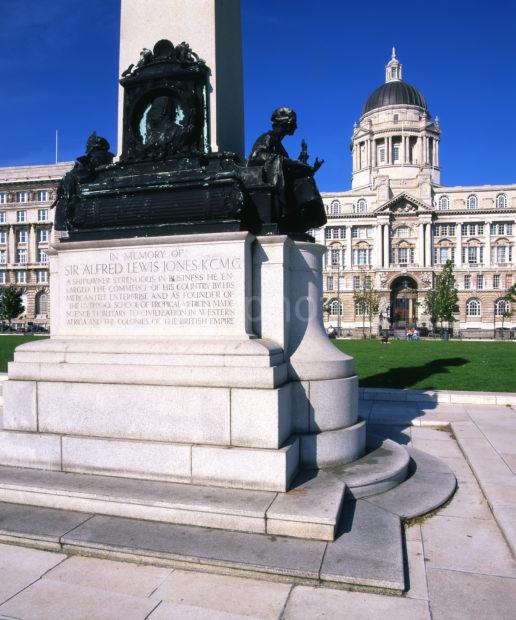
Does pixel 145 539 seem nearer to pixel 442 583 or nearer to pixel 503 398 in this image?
pixel 442 583

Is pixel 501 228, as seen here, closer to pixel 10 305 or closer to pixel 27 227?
pixel 10 305

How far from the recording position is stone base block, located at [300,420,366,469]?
16.2 feet

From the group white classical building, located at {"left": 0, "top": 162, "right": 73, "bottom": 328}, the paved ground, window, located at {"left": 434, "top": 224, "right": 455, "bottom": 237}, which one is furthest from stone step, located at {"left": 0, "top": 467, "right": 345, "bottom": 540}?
window, located at {"left": 434, "top": 224, "right": 455, "bottom": 237}

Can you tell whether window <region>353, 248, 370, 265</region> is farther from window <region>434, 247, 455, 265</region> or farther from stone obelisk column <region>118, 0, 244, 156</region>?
stone obelisk column <region>118, 0, 244, 156</region>

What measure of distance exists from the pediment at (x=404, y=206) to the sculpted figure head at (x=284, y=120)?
261 feet

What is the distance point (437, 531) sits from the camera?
13.6ft

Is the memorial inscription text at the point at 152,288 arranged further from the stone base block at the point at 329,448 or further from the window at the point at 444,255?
the window at the point at 444,255

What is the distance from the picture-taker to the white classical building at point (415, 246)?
7769 centimetres

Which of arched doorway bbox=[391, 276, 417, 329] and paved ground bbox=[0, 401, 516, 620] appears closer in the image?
paved ground bbox=[0, 401, 516, 620]

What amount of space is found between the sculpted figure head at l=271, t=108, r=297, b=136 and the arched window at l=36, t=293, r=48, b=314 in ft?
259

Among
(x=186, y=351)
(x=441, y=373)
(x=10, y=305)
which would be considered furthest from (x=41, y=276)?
(x=186, y=351)

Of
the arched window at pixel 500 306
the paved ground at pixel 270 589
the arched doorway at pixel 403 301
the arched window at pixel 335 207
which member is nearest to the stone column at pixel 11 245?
the arched window at pixel 335 207

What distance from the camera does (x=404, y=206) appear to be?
81.5m

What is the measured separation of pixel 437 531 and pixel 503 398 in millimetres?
6973
